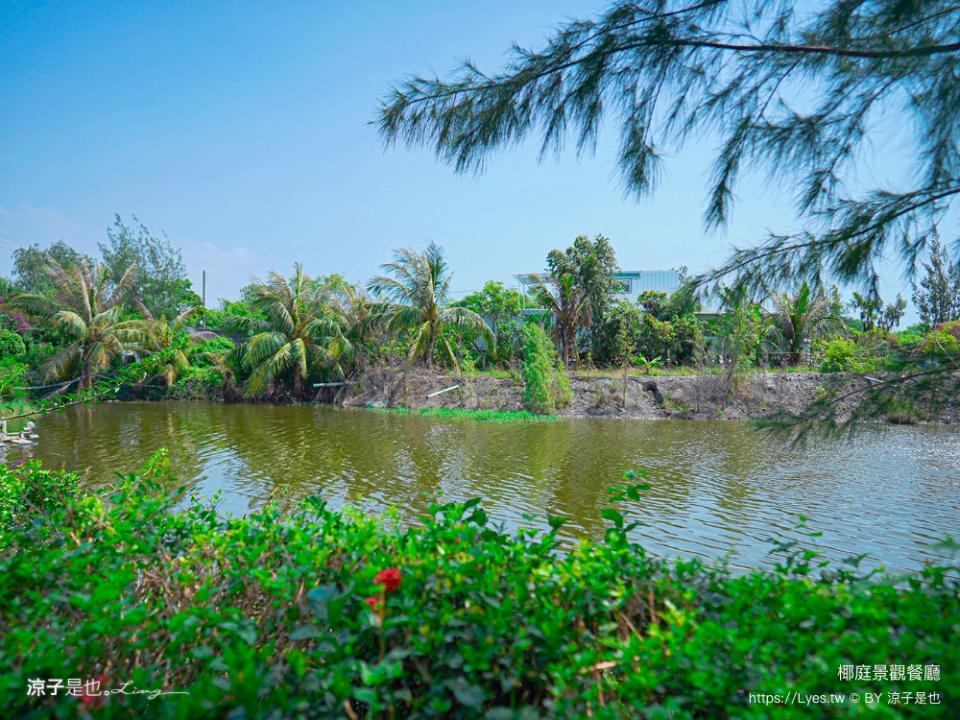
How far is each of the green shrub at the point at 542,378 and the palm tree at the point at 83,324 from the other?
13366mm

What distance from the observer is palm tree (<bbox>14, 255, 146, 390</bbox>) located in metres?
18.3

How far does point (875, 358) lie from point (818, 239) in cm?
72

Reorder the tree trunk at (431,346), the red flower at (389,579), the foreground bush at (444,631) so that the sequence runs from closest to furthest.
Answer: the foreground bush at (444,631) < the red flower at (389,579) < the tree trunk at (431,346)

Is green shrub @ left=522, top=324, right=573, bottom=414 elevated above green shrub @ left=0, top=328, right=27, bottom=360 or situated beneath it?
situated beneath

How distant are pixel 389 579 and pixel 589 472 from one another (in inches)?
299


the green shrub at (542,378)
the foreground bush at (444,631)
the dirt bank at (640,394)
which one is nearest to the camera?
the foreground bush at (444,631)

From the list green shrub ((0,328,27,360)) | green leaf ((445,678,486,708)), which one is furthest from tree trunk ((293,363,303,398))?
green leaf ((445,678,486,708))

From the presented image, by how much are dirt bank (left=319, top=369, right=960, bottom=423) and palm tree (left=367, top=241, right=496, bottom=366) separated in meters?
1.47

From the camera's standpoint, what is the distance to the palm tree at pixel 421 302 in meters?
19.2

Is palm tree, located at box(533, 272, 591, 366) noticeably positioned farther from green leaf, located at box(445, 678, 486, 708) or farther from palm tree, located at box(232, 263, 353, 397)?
green leaf, located at box(445, 678, 486, 708)

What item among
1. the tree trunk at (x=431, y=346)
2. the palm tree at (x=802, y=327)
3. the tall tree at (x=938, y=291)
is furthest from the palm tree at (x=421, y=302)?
the tall tree at (x=938, y=291)

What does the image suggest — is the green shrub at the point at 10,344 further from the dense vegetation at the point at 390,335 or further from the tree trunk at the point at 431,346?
the tree trunk at the point at 431,346

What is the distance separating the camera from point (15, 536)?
2.28 meters

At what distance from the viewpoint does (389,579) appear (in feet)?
4.96
